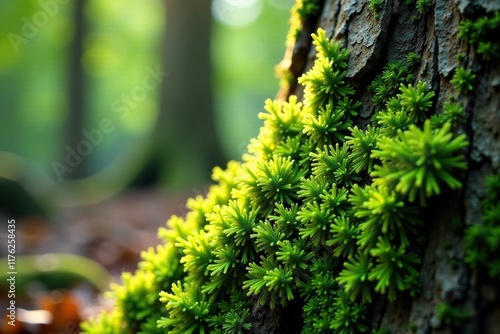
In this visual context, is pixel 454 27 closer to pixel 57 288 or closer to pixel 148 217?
pixel 57 288

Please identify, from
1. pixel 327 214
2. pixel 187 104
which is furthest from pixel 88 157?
pixel 327 214

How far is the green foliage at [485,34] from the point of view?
1483 millimetres

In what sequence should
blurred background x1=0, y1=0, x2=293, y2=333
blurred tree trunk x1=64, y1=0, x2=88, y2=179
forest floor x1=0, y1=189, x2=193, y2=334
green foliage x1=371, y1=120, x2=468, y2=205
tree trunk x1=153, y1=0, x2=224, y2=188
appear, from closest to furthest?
green foliage x1=371, y1=120, x2=468, y2=205 → forest floor x1=0, y1=189, x2=193, y2=334 → blurred background x1=0, y1=0, x2=293, y2=333 → tree trunk x1=153, y1=0, x2=224, y2=188 → blurred tree trunk x1=64, y1=0, x2=88, y2=179

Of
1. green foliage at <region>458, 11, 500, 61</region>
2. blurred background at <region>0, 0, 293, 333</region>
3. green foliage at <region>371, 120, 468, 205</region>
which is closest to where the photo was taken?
green foliage at <region>371, 120, 468, 205</region>

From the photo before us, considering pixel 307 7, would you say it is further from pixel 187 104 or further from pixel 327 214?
pixel 187 104

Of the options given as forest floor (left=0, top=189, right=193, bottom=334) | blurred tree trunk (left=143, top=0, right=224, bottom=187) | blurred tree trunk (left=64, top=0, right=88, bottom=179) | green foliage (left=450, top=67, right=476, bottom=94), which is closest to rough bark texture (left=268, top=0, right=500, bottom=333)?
green foliage (left=450, top=67, right=476, bottom=94)

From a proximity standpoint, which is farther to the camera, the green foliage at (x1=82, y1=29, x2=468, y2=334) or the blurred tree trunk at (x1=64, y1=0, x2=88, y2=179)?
the blurred tree trunk at (x1=64, y1=0, x2=88, y2=179)

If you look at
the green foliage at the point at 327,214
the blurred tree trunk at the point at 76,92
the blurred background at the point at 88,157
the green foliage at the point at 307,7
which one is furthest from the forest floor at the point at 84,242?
the blurred tree trunk at the point at 76,92

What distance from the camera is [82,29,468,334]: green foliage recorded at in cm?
144

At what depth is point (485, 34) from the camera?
1.51m

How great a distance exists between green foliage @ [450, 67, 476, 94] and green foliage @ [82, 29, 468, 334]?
0.07 m

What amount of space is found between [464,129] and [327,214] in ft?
1.69

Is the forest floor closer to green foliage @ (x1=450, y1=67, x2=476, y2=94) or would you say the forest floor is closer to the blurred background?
the blurred background

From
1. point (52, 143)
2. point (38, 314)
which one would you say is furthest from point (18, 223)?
point (52, 143)
